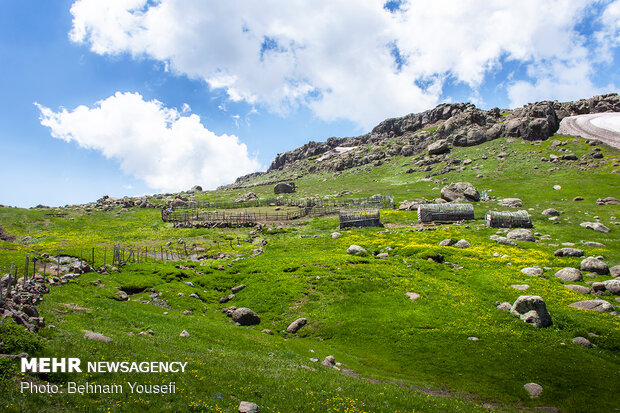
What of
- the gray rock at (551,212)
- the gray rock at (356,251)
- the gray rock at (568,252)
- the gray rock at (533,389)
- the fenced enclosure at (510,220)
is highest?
the gray rock at (551,212)

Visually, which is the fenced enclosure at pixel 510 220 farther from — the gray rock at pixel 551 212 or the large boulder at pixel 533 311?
the large boulder at pixel 533 311

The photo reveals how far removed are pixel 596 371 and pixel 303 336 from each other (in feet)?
69.1

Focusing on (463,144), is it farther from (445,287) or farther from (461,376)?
(461,376)

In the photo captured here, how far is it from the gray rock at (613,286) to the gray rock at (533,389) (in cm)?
1895

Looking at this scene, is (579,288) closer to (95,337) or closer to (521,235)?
(521,235)

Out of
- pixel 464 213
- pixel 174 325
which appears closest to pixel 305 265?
pixel 174 325

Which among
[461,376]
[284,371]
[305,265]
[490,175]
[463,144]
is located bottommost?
[461,376]

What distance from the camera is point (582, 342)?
23562 millimetres

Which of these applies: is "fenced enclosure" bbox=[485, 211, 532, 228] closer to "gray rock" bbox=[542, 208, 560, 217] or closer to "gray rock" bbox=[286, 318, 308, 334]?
"gray rock" bbox=[542, 208, 560, 217]

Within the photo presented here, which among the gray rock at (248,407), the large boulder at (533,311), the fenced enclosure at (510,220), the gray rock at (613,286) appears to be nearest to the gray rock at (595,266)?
the gray rock at (613,286)

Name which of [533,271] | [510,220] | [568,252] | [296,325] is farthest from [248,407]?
[510,220]

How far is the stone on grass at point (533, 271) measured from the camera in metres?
36.5

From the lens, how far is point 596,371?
20.7m

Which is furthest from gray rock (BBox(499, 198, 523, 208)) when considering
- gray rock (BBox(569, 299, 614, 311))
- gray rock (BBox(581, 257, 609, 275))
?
gray rock (BBox(569, 299, 614, 311))
